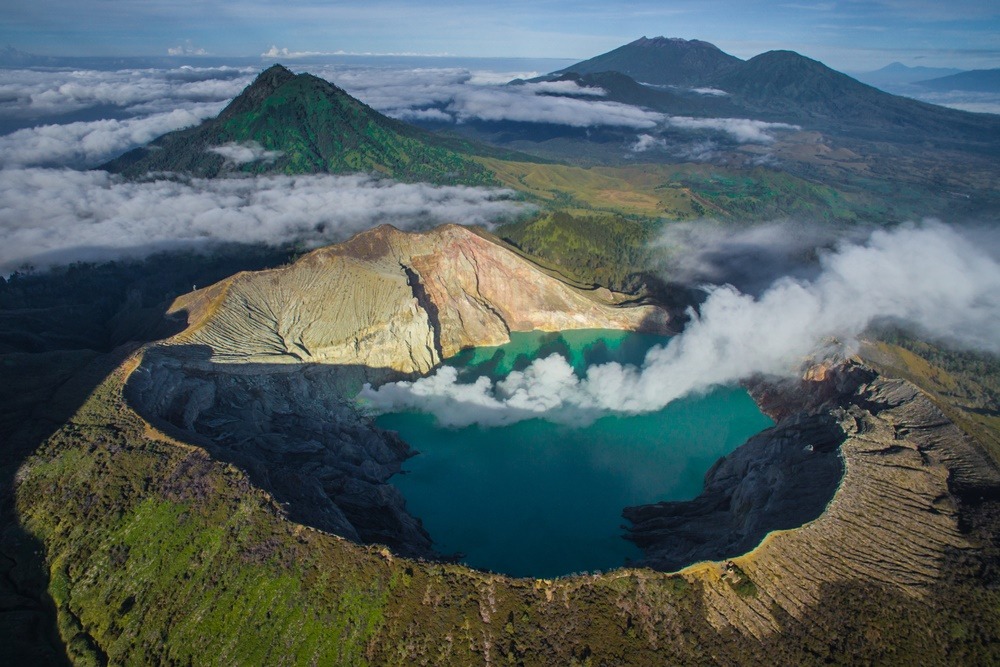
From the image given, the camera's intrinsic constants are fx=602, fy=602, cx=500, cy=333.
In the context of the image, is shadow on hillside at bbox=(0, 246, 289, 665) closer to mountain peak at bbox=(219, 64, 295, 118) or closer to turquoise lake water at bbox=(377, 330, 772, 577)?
turquoise lake water at bbox=(377, 330, 772, 577)

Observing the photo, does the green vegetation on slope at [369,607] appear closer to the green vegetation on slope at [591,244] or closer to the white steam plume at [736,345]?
the white steam plume at [736,345]

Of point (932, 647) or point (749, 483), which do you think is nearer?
point (932, 647)

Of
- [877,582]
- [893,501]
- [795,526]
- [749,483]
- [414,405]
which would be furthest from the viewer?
[414,405]

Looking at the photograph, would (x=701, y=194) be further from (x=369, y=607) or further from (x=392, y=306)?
(x=369, y=607)

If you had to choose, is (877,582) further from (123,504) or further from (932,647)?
(123,504)

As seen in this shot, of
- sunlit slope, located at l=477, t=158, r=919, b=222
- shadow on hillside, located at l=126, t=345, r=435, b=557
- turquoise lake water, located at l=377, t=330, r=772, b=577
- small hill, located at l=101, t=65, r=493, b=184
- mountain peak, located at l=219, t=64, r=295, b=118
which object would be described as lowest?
turquoise lake water, located at l=377, t=330, r=772, b=577

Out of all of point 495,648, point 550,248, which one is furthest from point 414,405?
point 550,248

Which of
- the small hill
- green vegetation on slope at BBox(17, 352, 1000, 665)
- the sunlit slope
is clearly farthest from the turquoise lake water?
the small hill
